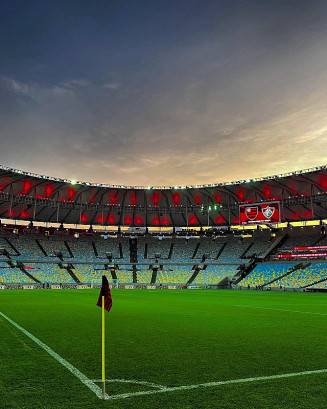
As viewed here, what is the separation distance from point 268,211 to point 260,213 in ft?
4.39

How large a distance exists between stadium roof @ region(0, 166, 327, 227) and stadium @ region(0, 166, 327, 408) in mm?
284

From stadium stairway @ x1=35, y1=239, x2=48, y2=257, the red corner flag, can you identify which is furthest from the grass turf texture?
stadium stairway @ x1=35, y1=239, x2=48, y2=257

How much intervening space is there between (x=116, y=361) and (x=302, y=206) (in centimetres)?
7060

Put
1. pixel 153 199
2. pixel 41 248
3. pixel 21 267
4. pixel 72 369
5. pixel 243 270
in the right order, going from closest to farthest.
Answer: pixel 72 369 < pixel 21 267 < pixel 243 270 < pixel 41 248 < pixel 153 199

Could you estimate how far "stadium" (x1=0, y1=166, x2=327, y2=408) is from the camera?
5.90 m

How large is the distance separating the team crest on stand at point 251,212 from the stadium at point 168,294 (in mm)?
178

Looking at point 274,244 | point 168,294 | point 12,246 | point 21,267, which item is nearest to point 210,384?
point 168,294

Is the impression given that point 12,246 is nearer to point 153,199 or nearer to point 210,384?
point 153,199

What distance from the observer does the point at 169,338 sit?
10.6 metres

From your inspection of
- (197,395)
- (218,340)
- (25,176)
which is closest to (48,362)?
(197,395)

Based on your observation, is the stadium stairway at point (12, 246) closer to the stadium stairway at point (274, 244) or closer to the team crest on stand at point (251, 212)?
the team crest on stand at point (251, 212)

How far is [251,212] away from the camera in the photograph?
57281 millimetres

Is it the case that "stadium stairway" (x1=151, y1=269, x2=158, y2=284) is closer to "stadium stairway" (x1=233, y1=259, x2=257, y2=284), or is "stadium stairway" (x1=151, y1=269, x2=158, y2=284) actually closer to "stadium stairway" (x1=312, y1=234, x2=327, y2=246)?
"stadium stairway" (x1=233, y1=259, x2=257, y2=284)

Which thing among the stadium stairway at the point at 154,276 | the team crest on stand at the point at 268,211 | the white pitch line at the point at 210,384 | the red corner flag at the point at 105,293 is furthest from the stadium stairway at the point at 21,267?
the white pitch line at the point at 210,384
